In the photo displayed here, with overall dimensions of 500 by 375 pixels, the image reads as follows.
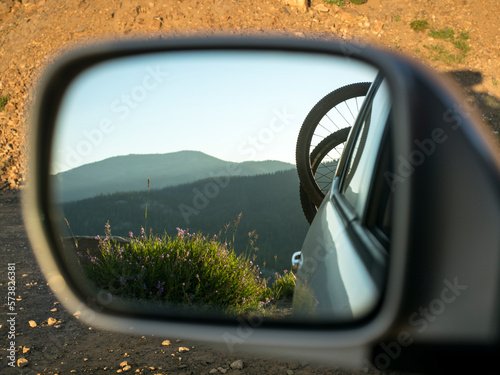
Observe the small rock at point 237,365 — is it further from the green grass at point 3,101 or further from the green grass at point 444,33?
the green grass at point 444,33

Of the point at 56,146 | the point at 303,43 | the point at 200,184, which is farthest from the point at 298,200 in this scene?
the point at 56,146

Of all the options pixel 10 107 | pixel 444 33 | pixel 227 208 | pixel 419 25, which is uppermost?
pixel 419 25

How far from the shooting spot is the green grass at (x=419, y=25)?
22.4m

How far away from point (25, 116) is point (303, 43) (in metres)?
19.5

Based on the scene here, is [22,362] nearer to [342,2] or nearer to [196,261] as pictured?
[196,261]

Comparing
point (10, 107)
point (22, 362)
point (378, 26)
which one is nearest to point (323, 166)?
point (22, 362)

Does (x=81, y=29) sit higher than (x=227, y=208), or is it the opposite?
(x=81, y=29)

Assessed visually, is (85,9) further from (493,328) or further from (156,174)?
(493,328)

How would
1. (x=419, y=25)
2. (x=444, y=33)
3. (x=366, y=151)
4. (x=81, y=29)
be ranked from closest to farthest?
(x=366, y=151)
(x=81, y=29)
(x=444, y=33)
(x=419, y=25)

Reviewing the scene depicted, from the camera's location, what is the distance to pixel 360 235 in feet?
4.33

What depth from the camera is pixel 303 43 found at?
67.0 inches

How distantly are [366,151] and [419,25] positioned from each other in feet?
77.1

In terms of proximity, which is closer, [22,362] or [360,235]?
[360,235]

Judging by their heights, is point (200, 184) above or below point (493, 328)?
above
